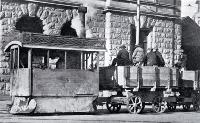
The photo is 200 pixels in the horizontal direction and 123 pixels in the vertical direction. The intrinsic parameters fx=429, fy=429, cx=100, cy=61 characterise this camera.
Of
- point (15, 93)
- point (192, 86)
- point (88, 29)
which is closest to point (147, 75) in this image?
point (192, 86)

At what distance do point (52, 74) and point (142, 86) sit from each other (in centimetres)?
345

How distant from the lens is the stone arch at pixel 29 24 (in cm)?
2080

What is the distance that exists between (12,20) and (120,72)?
7.48 meters

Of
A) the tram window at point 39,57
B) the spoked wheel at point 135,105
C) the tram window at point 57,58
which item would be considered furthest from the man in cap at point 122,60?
the tram window at point 39,57

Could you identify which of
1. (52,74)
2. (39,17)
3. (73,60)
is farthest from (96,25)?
(52,74)

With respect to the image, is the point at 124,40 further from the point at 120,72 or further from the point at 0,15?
the point at 120,72

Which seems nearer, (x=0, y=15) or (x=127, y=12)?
(x=0, y=15)

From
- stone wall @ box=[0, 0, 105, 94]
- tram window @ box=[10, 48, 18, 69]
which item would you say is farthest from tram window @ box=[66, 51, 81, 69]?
stone wall @ box=[0, 0, 105, 94]

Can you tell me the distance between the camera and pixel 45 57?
13984mm

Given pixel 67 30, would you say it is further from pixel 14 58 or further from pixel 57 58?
pixel 14 58

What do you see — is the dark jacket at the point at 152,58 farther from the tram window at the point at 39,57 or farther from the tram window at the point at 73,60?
the tram window at the point at 39,57

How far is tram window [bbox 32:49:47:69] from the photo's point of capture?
45.3ft

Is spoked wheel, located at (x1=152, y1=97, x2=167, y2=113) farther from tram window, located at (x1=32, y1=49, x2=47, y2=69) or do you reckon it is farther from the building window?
the building window

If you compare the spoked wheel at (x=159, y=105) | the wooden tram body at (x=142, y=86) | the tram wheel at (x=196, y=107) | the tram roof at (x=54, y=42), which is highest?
the tram roof at (x=54, y=42)
